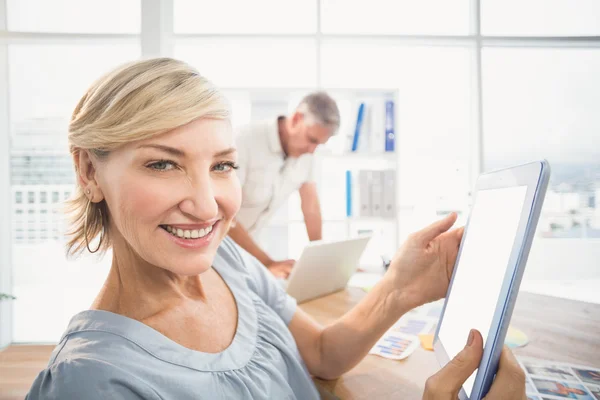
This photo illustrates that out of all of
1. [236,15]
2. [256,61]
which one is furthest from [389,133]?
[236,15]

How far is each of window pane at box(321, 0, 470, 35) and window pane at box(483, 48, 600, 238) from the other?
1.73 feet

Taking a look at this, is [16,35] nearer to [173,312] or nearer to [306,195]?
[306,195]

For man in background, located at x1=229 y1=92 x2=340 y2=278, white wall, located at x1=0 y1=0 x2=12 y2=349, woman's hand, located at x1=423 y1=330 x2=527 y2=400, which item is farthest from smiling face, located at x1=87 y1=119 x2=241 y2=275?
white wall, located at x1=0 y1=0 x2=12 y2=349

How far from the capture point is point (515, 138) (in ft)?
12.5

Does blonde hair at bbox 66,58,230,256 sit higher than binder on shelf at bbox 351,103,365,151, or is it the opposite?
binder on shelf at bbox 351,103,365,151

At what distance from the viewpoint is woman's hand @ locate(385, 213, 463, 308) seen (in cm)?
91

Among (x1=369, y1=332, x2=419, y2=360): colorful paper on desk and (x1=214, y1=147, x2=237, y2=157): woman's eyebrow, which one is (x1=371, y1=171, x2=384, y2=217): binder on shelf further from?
(x1=214, y1=147, x2=237, y2=157): woman's eyebrow

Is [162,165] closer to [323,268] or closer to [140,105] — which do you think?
[140,105]

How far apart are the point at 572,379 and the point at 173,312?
865 millimetres

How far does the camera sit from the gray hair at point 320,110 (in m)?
2.34

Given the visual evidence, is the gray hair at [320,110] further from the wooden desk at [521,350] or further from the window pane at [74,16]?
the window pane at [74,16]

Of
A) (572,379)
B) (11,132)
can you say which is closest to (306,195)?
(572,379)

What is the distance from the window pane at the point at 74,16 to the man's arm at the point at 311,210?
2.05 m

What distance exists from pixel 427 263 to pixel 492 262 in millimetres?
387
